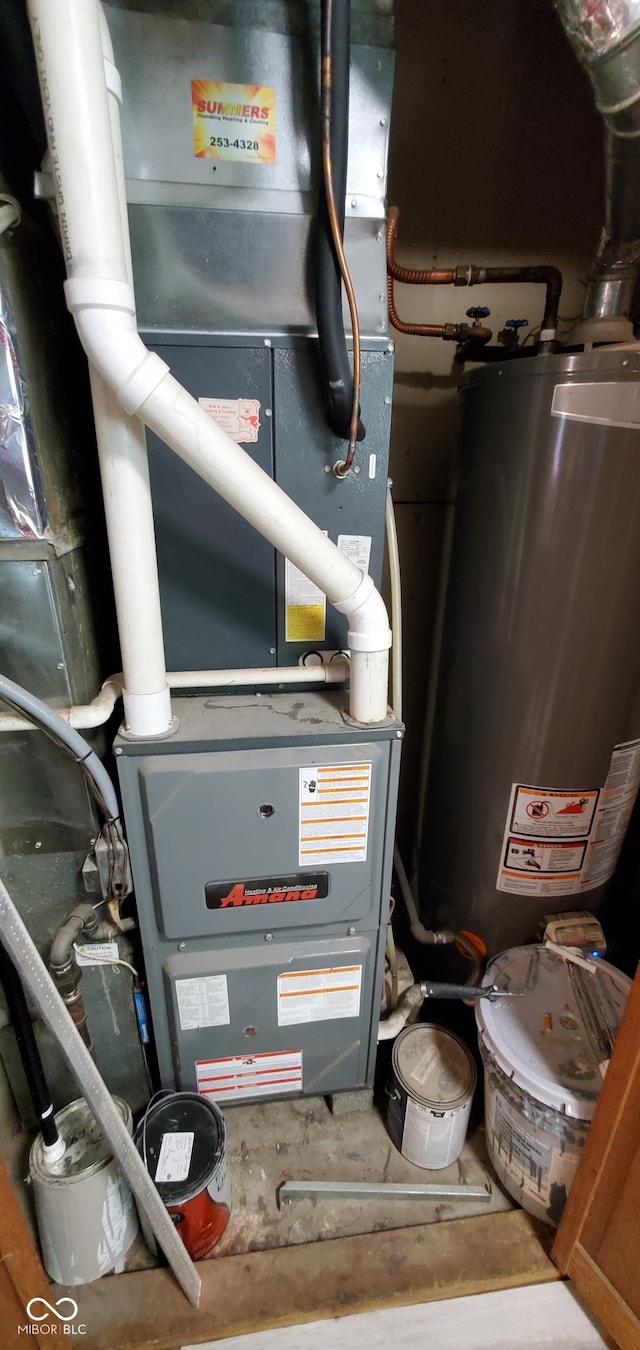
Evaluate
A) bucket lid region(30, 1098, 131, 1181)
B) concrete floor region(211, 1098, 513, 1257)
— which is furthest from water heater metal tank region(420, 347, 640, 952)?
bucket lid region(30, 1098, 131, 1181)

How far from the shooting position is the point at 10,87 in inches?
30.6

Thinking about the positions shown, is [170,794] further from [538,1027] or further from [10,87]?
[10,87]

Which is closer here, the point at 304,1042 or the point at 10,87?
the point at 10,87

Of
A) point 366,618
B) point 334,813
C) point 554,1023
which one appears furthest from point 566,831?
point 366,618

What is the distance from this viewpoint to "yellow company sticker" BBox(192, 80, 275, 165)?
770 mm

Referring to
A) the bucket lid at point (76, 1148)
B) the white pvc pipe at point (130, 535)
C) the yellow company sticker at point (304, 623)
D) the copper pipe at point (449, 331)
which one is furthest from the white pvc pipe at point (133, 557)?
the copper pipe at point (449, 331)

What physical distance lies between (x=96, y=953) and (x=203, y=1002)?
205 millimetres

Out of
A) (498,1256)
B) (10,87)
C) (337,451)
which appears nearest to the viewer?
(10,87)

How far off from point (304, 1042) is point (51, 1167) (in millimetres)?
445

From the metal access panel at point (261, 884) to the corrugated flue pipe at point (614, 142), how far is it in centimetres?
85

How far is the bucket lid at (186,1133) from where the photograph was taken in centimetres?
91

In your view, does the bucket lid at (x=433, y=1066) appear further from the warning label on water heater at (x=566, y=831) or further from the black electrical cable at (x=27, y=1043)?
the black electrical cable at (x=27, y=1043)

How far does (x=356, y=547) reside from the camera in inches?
37.0

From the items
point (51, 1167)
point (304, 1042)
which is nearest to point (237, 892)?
point (304, 1042)
